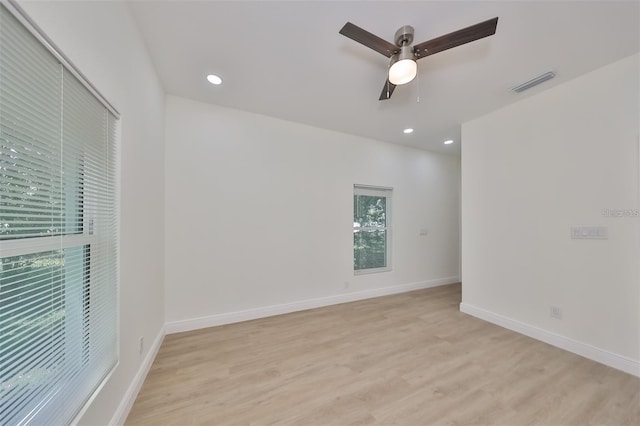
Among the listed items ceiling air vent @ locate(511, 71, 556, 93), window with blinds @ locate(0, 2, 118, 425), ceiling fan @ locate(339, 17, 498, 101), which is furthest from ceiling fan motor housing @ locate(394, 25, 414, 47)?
window with blinds @ locate(0, 2, 118, 425)

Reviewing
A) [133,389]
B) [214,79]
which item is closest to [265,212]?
[214,79]

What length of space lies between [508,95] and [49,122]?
383cm

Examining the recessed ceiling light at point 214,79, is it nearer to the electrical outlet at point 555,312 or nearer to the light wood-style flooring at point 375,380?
the light wood-style flooring at point 375,380

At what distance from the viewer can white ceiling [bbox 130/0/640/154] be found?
5.44 ft

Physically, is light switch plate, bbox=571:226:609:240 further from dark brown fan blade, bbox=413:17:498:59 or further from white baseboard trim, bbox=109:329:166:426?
white baseboard trim, bbox=109:329:166:426

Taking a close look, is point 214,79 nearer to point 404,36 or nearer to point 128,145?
point 128,145

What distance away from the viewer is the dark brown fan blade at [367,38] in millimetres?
1526

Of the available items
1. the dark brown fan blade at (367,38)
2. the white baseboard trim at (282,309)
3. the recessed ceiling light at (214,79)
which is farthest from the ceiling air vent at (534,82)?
the white baseboard trim at (282,309)

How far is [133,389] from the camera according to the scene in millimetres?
1691

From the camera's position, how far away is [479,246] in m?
3.31

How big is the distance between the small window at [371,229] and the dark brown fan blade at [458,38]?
95.8 inches

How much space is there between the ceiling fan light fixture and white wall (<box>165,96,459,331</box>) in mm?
1933

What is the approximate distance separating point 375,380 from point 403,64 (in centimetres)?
247

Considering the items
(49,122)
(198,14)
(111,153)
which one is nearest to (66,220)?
(49,122)
